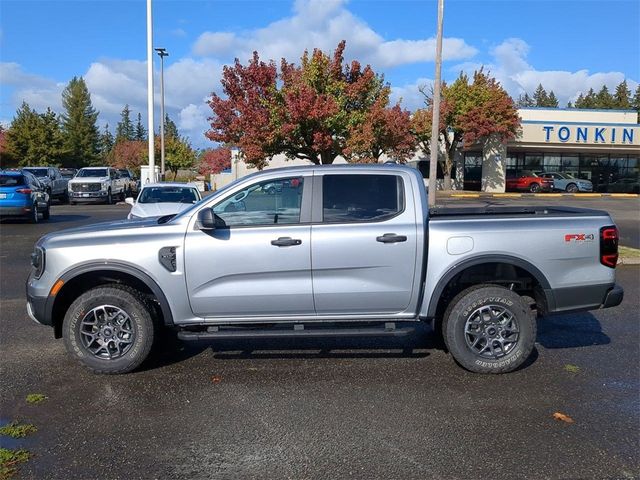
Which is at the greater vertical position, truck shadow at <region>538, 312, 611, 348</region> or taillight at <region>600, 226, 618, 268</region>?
taillight at <region>600, 226, 618, 268</region>

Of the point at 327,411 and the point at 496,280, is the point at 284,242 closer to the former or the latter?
the point at 327,411

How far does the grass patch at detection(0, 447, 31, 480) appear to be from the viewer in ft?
11.8

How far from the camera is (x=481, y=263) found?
5.30 metres

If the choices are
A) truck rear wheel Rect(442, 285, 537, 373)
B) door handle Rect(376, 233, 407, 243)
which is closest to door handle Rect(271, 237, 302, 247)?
door handle Rect(376, 233, 407, 243)

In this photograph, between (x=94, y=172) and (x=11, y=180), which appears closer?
(x=11, y=180)

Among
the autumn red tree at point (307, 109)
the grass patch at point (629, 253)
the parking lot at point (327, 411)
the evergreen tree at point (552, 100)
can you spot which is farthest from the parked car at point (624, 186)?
the evergreen tree at point (552, 100)

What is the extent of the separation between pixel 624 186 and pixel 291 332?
149 feet

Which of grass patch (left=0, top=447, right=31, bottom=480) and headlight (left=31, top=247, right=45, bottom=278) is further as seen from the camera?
headlight (left=31, top=247, right=45, bottom=278)

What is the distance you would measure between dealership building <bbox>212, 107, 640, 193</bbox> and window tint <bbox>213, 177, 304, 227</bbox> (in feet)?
110

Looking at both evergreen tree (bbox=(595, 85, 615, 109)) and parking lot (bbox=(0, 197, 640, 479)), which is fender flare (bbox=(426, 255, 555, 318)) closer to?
parking lot (bbox=(0, 197, 640, 479))

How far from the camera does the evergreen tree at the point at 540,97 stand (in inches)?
5023

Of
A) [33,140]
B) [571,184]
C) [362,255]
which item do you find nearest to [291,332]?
[362,255]

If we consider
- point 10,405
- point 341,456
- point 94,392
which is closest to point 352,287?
point 341,456

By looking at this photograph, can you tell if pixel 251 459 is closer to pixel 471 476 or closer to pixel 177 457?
pixel 177 457
